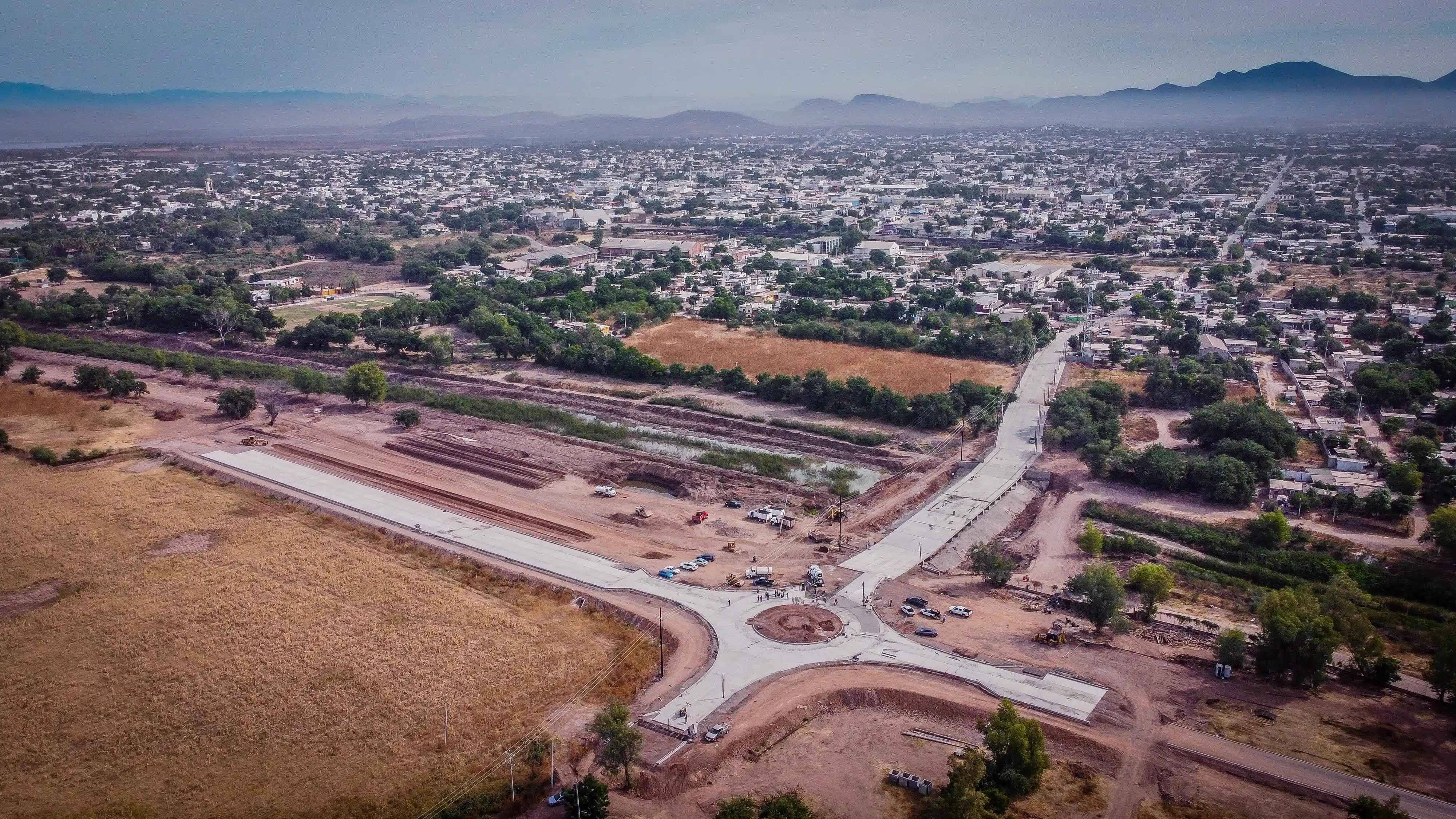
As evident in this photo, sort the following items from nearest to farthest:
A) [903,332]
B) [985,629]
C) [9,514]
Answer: [985,629] → [9,514] → [903,332]

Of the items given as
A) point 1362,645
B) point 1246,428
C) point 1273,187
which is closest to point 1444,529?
point 1246,428

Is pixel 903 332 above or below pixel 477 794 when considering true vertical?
above

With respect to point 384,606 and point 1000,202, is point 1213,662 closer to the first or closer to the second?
point 384,606

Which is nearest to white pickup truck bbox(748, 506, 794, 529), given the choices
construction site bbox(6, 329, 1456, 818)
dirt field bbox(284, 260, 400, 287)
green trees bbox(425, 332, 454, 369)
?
construction site bbox(6, 329, 1456, 818)

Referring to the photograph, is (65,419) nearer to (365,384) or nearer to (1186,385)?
(365,384)

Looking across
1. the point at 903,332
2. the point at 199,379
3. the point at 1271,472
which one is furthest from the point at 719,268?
the point at 1271,472

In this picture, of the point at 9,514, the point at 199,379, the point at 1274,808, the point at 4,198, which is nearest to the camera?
the point at 1274,808
